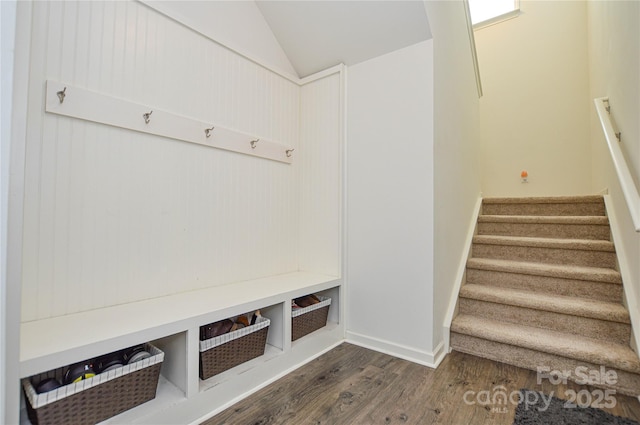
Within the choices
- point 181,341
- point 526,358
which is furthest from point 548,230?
point 181,341

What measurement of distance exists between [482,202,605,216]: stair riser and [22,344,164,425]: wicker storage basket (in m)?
3.28

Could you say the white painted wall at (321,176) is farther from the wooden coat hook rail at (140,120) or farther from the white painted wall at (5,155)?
the white painted wall at (5,155)

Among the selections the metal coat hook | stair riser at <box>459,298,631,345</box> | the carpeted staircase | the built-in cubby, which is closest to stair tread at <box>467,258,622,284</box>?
the carpeted staircase

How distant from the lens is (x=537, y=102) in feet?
12.1

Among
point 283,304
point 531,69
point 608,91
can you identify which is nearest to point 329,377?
point 283,304

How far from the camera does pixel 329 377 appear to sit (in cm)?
180

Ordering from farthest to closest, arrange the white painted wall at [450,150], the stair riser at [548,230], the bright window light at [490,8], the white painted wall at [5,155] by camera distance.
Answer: the bright window light at [490,8], the stair riser at [548,230], the white painted wall at [450,150], the white painted wall at [5,155]

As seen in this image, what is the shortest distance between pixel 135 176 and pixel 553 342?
100 inches

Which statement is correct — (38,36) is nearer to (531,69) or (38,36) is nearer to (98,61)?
(98,61)

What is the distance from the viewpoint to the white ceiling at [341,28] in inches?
77.6

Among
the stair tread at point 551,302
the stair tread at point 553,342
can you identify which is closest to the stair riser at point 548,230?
the stair tread at point 551,302

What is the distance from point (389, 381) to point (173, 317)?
1212mm

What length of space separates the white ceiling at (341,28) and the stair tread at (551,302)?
1.81m

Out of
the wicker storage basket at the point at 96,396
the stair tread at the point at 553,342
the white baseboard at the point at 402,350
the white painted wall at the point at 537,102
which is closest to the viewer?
the wicker storage basket at the point at 96,396
